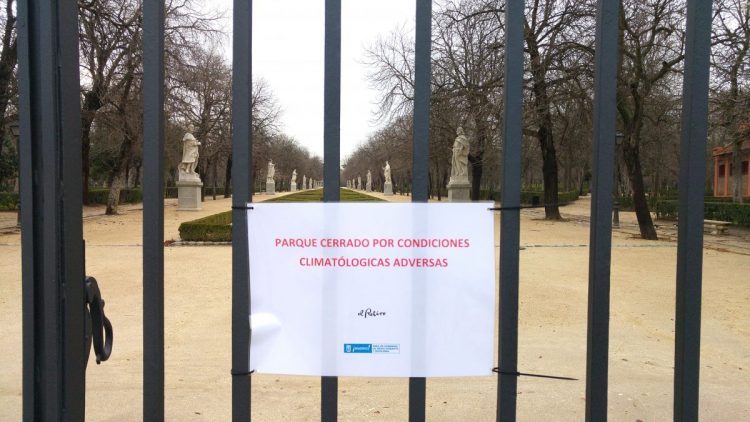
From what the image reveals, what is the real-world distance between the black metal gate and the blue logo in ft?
0.33

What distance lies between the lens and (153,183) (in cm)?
147

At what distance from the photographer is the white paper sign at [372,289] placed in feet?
4.84

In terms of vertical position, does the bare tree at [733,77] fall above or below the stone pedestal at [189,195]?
above

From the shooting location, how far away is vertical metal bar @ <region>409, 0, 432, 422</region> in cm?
145

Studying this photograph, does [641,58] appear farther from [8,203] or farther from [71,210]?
[8,203]

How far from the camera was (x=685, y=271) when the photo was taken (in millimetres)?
1487

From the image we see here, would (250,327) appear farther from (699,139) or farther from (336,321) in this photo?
(699,139)

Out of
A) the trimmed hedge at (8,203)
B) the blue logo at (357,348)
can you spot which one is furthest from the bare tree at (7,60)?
the blue logo at (357,348)

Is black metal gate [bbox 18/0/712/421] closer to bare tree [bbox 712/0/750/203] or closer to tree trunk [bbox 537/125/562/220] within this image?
bare tree [bbox 712/0/750/203]

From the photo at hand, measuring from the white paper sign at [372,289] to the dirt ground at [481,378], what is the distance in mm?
2048

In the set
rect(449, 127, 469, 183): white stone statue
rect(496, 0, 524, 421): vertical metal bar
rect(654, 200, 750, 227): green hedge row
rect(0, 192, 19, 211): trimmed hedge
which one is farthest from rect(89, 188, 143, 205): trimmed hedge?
rect(496, 0, 524, 421): vertical metal bar

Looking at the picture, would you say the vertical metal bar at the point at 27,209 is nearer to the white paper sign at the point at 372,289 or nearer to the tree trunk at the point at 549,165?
the white paper sign at the point at 372,289

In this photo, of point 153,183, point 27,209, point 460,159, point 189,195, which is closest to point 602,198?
point 153,183

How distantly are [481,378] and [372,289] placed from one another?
3.05m
